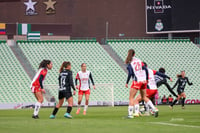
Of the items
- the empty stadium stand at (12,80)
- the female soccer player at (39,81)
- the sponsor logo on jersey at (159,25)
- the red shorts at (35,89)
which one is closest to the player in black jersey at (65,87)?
the female soccer player at (39,81)

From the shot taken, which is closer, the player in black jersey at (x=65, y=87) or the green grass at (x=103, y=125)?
the green grass at (x=103, y=125)

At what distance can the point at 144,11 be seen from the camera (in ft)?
164

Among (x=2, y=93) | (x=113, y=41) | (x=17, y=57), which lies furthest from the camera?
(x=113, y=41)

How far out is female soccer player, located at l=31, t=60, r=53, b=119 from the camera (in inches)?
778

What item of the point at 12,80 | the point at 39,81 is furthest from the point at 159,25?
the point at 39,81

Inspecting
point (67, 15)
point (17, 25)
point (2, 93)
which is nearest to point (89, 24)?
point (67, 15)

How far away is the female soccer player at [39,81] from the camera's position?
64.8ft

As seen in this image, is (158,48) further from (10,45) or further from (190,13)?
(10,45)

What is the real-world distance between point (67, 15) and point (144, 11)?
698 cm

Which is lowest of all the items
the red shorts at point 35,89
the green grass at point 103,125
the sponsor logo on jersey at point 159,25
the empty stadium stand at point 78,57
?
the green grass at point 103,125

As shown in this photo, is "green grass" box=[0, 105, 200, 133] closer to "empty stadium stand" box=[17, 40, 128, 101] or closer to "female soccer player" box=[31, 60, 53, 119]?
"female soccer player" box=[31, 60, 53, 119]

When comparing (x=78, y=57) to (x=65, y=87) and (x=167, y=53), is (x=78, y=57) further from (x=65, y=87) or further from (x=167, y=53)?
(x=65, y=87)

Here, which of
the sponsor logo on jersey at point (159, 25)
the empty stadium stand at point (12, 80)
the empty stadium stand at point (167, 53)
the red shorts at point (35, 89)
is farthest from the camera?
the sponsor logo on jersey at point (159, 25)

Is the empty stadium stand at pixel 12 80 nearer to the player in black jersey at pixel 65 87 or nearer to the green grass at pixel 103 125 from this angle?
the player in black jersey at pixel 65 87
